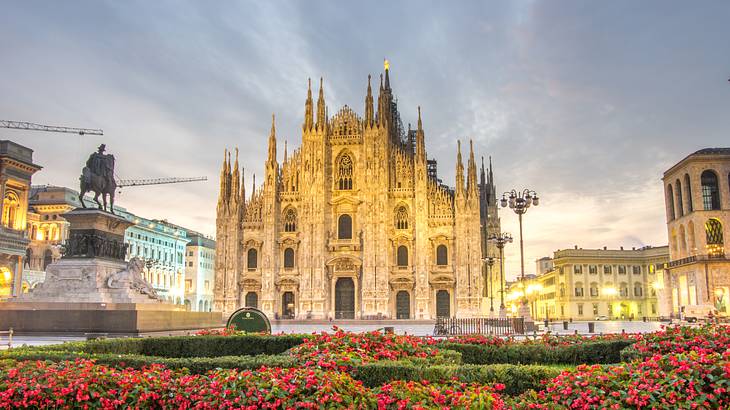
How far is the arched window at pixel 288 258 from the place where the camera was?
55688mm

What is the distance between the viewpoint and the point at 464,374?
7824mm

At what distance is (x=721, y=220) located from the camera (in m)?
54.8

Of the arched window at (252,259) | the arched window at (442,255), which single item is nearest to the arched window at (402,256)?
the arched window at (442,255)

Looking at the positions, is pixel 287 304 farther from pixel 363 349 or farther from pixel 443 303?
pixel 363 349

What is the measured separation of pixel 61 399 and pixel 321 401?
10.2 ft

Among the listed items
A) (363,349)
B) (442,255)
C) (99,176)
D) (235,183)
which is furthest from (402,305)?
(363,349)

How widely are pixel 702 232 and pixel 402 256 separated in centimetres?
2659

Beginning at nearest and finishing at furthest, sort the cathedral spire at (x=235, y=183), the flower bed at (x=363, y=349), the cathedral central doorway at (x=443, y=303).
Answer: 1. the flower bed at (x=363, y=349)
2. the cathedral central doorway at (x=443, y=303)
3. the cathedral spire at (x=235, y=183)

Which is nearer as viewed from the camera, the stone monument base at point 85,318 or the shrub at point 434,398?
the shrub at point 434,398

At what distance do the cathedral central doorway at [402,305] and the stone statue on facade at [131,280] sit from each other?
32.9 meters

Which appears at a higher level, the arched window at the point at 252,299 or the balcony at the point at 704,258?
the balcony at the point at 704,258

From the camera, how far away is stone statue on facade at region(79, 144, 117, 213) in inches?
888

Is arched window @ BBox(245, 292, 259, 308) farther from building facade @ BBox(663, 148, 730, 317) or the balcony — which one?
the balcony

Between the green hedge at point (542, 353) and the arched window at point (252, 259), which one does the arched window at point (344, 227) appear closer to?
the arched window at point (252, 259)
